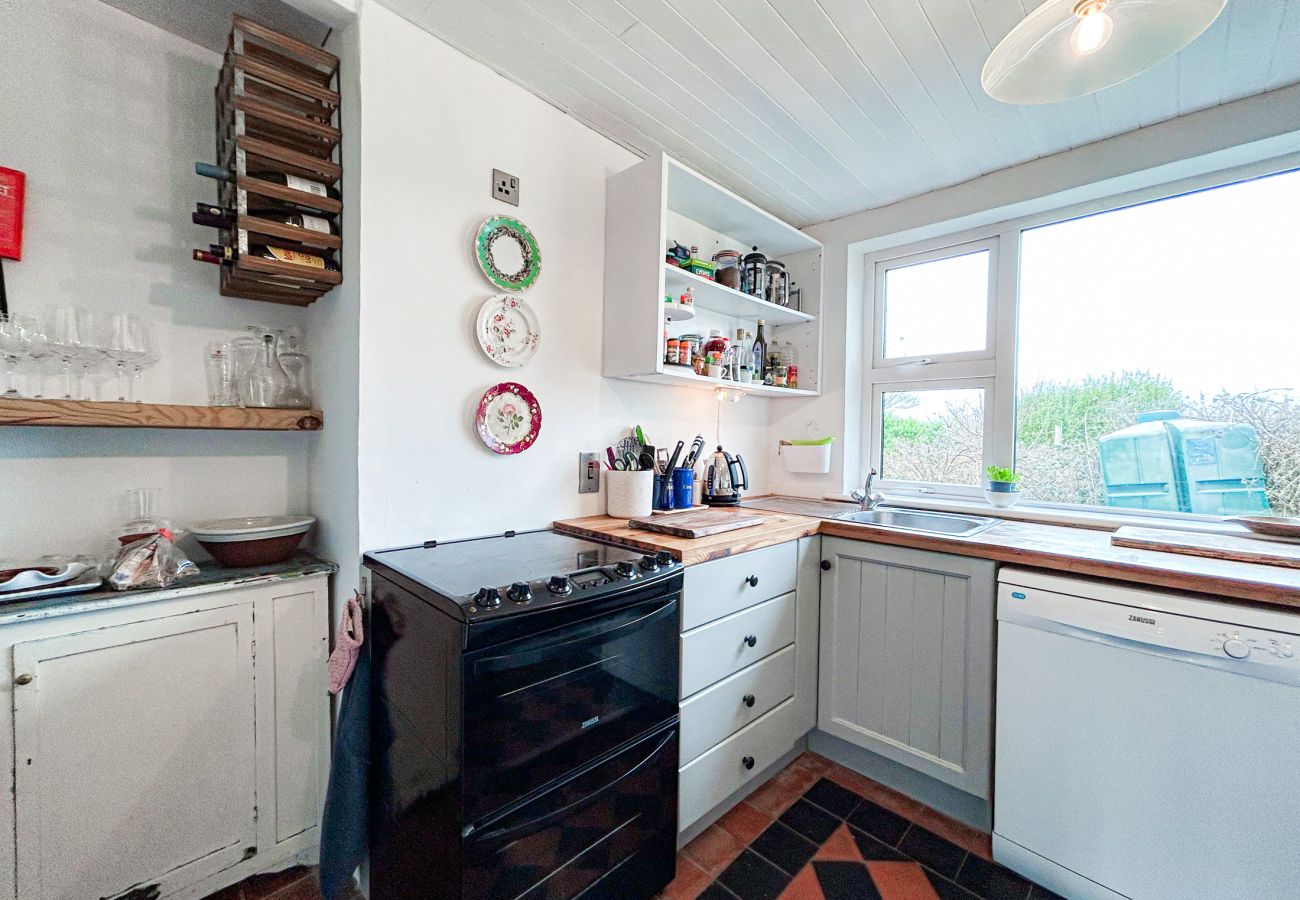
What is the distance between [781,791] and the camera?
183 centimetres

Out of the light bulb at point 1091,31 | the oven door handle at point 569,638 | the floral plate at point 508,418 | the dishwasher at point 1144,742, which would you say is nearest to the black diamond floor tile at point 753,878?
the dishwasher at point 1144,742

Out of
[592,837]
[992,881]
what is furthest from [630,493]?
[992,881]

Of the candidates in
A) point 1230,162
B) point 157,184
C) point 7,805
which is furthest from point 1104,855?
point 157,184

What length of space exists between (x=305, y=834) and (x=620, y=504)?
51.7 inches

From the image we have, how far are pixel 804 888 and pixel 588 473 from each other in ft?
4.66

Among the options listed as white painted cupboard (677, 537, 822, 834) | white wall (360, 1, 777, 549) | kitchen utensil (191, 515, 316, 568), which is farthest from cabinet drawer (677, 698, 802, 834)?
kitchen utensil (191, 515, 316, 568)

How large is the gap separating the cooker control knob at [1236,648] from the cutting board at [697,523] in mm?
1176

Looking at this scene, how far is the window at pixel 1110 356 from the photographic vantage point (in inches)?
70.1

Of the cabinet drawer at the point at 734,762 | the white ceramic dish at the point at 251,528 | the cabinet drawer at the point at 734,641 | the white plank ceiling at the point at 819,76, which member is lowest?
the cabinet drawer at the point at 734,762

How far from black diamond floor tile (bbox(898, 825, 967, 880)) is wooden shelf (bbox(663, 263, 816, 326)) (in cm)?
202

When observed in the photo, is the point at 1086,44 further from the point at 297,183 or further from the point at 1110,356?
the point at 297,183

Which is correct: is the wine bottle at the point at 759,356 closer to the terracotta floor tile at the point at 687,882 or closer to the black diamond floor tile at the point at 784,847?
the black diamond floor tile at the point at 784,847

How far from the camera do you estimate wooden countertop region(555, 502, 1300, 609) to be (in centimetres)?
120

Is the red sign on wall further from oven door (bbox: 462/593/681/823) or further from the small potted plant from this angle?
the small potted plant
